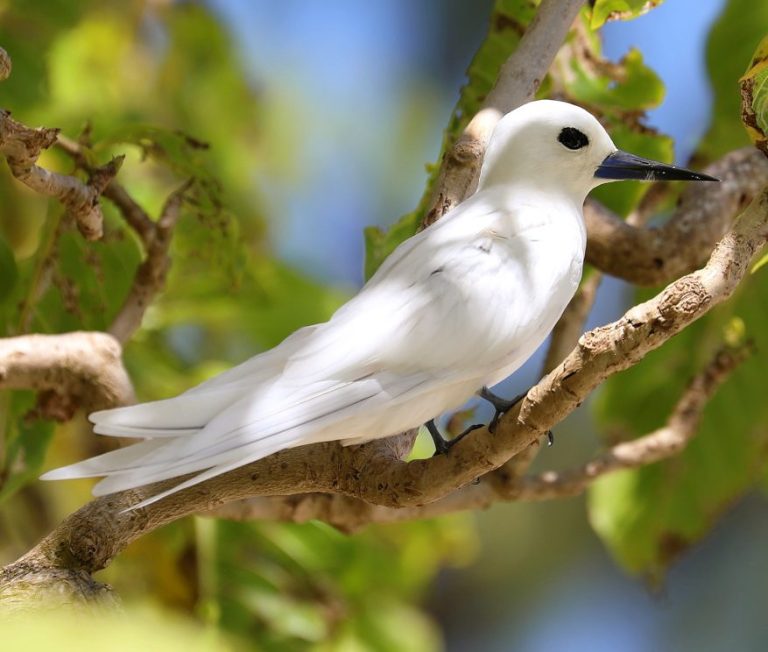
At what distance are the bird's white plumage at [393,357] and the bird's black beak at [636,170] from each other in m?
0.17

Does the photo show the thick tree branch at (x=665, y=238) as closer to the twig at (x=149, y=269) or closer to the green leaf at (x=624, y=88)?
the green leaf at (x=624, y=88)

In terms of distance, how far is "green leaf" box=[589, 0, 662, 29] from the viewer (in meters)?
2.14

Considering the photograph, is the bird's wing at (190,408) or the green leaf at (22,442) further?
the green leaf at (22,442)

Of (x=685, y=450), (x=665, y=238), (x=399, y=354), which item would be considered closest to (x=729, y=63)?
(x=665, y=238)

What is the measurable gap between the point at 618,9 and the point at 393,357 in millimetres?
792

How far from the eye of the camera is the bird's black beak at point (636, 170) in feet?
7.75

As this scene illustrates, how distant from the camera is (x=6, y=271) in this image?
274 cm

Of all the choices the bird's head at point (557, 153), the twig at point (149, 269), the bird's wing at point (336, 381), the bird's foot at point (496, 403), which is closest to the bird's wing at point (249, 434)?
the bird's wing at point (336, 381)

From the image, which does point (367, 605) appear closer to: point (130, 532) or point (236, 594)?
point (236, 594)

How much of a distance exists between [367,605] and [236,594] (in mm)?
425

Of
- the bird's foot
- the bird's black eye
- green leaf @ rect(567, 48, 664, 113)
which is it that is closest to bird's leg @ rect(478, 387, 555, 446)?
the bird's foot

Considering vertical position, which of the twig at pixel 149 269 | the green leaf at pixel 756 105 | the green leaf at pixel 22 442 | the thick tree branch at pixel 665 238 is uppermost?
the green leaf at pixel 756 105

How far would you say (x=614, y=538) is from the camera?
11.1 feet

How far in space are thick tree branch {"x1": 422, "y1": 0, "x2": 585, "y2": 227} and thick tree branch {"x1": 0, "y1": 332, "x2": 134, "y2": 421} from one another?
29.8 inches
